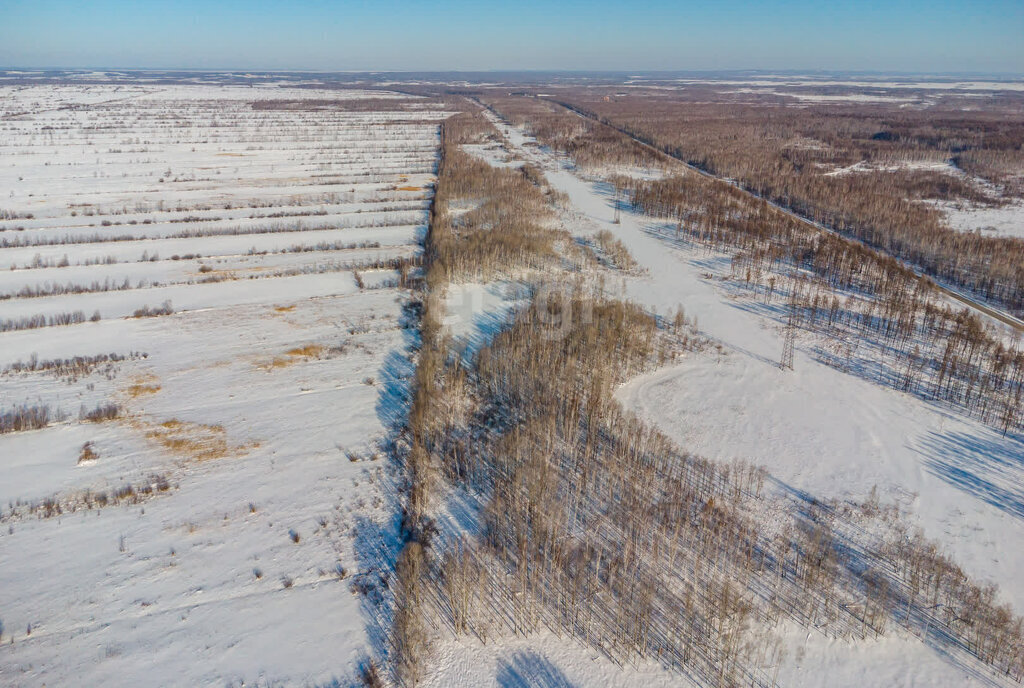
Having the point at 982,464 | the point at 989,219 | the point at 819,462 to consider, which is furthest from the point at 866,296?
the point at 989,219

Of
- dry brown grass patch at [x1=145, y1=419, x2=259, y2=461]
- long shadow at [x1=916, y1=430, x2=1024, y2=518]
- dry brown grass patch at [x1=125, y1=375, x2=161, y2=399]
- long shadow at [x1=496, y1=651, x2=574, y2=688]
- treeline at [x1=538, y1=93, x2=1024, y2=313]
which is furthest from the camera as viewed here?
treeline at [x1=538, y1=93, x2=1024, y2=313]

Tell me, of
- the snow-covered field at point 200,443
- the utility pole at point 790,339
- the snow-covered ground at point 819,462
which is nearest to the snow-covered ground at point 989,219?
the utility pole at point 790,339

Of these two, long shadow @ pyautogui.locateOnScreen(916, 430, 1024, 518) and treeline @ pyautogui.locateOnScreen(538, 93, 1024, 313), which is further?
treeline @ pyautogui.locateOnScreen(538, 93, 1024, 313)

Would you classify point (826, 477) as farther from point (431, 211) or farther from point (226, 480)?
point (431, 211)

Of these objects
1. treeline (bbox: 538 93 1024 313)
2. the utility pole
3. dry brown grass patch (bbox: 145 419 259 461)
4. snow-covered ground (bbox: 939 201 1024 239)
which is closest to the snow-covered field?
dry brown grass patch (bbox: 145 419 259 461)

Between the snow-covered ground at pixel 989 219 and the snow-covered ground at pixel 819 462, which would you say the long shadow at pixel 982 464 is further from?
the snow-covered ground at pixel 989 219

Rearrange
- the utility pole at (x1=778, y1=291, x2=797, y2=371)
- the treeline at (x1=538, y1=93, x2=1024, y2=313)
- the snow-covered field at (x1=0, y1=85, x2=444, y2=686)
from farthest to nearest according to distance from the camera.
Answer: the treeline at (x1=538, y1=93, x2=1024, y2=313), the utility pole at (x1=778, y1=291, x2=797, y2=371), the snow-covered field at (x1=0, y1=85, x2=444, y2=686)

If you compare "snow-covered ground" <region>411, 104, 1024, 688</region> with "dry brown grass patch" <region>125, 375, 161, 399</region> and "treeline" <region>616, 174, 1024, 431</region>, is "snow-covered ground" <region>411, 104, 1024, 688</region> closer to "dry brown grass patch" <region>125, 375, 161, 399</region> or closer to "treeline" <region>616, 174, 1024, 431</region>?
"treeline" <region>616, 174, 1024, 431</region>
